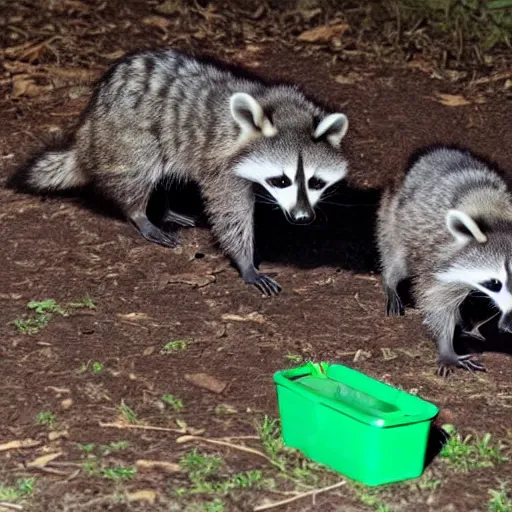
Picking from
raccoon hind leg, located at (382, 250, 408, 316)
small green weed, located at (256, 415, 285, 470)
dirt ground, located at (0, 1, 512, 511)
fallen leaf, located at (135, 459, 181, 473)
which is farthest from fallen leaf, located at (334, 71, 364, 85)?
fallen leaf, located at (135, 459, 181, 473)

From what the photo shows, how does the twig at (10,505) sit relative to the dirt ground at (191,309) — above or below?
below

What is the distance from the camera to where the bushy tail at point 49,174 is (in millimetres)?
7934

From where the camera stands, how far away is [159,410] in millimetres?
5562

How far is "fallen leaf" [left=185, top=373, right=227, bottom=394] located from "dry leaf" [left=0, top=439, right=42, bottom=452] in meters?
0.87

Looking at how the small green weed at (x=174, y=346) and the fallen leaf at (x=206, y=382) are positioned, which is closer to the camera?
the fallen leaf at (x=206, y=382)

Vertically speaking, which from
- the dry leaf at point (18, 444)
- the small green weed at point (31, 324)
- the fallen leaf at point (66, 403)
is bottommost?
the dry leaf at point (18, 444)

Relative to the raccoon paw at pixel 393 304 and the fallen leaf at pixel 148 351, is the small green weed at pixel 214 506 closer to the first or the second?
the fallen leaf at pixel 148 351

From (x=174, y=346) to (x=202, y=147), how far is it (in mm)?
1710

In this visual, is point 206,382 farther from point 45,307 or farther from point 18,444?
point 45,307

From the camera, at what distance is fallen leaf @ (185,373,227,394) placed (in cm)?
576

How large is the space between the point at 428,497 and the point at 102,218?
11.5ft

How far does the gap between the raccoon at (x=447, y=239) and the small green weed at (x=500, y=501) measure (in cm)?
115

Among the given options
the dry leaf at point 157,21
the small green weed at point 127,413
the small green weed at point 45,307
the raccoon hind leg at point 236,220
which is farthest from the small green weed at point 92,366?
the dry leaf at point 157,21

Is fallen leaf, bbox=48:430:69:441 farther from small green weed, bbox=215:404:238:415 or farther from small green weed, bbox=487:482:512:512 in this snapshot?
small green weed, bbox=487:482:512:512
